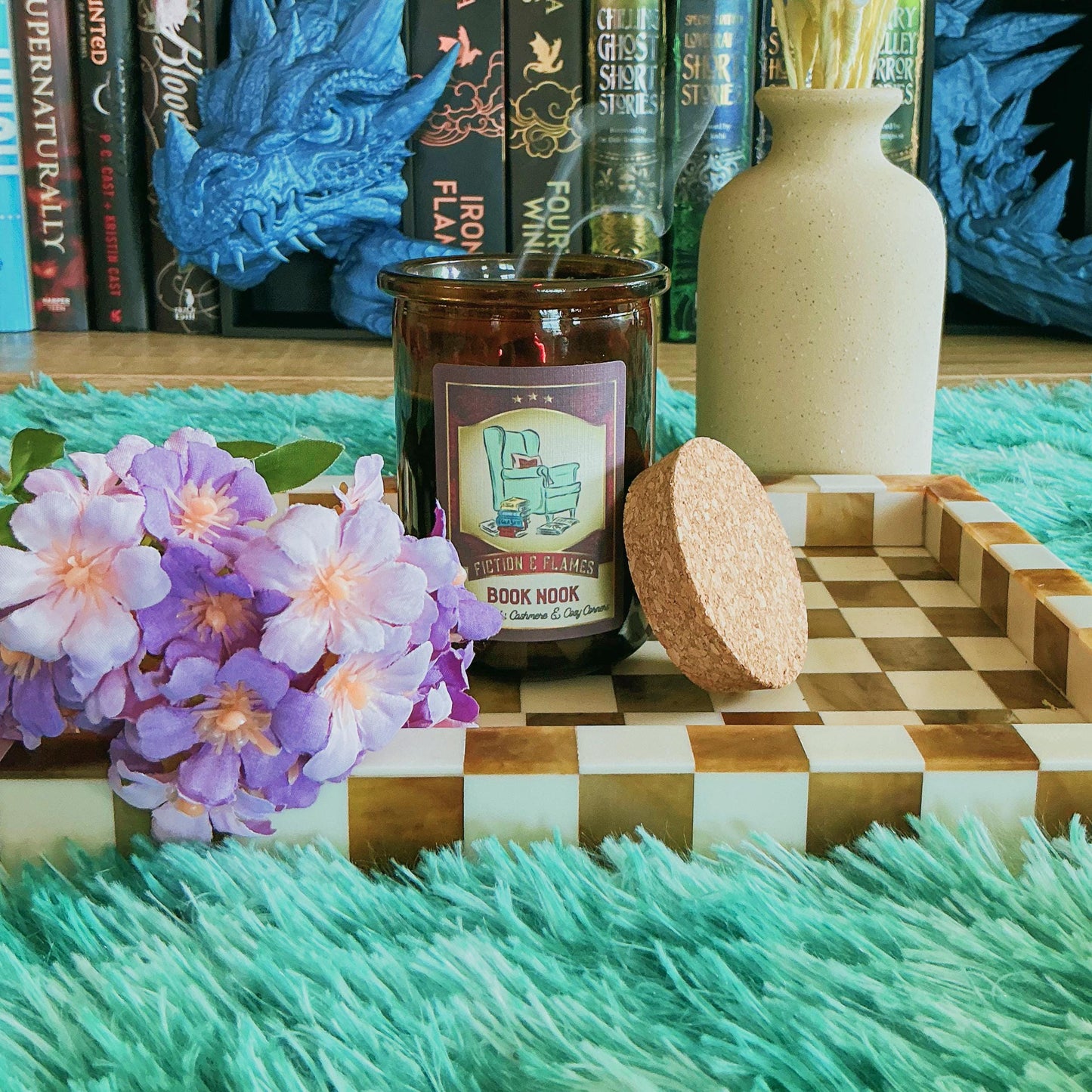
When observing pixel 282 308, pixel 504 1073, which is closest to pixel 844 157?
pixel 504 1073

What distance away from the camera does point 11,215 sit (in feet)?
4.32

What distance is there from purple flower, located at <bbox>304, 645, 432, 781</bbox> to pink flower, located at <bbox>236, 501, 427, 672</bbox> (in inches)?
0.4

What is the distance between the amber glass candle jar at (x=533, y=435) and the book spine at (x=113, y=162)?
0.85 meters

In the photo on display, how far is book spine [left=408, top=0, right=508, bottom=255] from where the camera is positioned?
1248mm

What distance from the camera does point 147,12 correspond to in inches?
49.6

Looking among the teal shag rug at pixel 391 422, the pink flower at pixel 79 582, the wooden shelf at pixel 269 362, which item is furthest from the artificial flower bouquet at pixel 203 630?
the wooden shelf at pixel 269 362

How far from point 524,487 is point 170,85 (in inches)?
35.6

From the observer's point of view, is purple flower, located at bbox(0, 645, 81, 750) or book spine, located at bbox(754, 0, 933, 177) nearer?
purple flower, located at bbox(0, 645, 81, 750)

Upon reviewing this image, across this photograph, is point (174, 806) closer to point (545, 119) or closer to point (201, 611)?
point (201, 611)

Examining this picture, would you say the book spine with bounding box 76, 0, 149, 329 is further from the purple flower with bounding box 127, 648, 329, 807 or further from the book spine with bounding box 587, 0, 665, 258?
the purple flower with bounding box 127, 648, 329, 807

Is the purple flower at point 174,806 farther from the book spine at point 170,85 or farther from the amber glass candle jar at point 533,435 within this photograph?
the book spine at point 170,85

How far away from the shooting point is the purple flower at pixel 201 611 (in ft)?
1.30

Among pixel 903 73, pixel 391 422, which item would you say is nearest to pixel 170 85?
pixel 391 422

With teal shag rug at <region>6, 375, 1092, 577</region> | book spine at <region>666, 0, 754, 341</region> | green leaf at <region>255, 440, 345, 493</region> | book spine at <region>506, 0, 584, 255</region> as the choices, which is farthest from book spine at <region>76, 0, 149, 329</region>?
green leaf at <region>255, 440, 345, 493</region>
